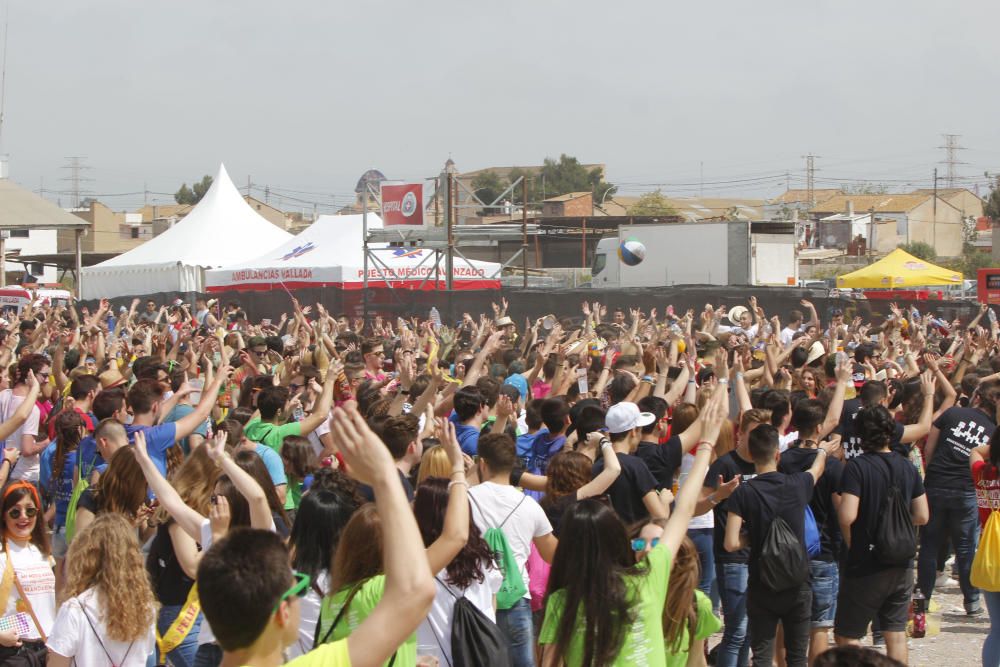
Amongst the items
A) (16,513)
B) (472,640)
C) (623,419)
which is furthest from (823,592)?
(16,513)

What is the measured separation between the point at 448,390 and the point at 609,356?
2486mm

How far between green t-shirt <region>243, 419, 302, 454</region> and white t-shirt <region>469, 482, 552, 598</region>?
218 cm

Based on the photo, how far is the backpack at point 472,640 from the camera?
4.26m

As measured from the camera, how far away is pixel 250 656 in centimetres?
256

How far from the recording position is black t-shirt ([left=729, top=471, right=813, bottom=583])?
19.0ft

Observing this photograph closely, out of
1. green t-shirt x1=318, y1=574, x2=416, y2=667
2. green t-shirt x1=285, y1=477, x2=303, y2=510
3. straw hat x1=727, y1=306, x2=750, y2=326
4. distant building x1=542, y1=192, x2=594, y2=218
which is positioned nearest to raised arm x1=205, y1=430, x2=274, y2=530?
green t-shirt x1=318, y1=574, x2=416, y2=667

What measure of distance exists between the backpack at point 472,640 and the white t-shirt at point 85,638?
1171 mm

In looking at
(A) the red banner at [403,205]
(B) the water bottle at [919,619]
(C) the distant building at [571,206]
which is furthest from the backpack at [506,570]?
(C) the distant building at [571,206]

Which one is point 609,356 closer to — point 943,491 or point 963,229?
point 943,491

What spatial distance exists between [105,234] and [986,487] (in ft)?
268

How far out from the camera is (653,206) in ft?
292

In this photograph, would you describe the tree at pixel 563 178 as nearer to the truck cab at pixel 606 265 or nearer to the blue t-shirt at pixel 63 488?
the truck cab at pixel 606 265

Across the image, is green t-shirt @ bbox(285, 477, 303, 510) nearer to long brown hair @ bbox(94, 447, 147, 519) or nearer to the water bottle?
long brown hair @ bbox(94, 447, 147, 519)

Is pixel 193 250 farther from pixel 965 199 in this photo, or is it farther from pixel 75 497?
pixel 965 199
